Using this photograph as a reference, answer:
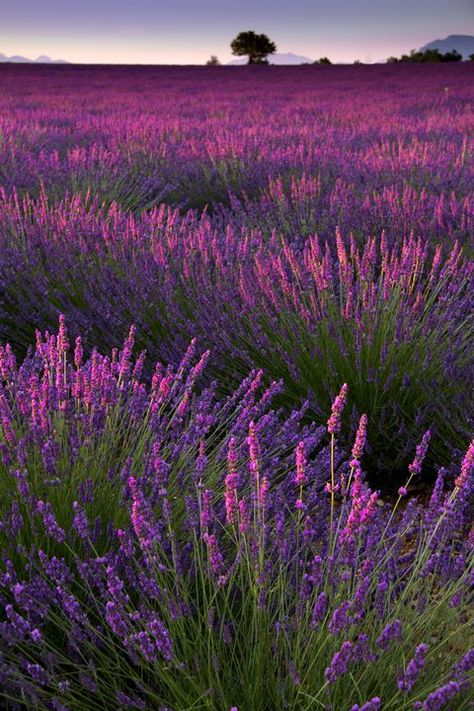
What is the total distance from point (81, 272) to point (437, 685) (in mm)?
2795

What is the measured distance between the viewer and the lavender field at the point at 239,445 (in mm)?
1220

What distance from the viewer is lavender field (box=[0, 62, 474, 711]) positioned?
4.00 feet

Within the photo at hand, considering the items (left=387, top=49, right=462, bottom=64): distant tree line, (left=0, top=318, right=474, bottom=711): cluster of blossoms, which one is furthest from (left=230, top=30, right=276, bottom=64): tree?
(left=0, top=318, right=474, bottom=711): cluster of blossoms

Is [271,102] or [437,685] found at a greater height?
[271,102]

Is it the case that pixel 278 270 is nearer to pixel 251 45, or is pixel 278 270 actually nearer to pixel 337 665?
pixel 337 665

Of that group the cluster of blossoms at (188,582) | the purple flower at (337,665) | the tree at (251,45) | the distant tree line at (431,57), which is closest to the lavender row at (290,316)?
the cluster of blossoms at (188,582)

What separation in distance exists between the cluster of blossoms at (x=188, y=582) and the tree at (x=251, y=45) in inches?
1930

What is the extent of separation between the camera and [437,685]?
1.13m

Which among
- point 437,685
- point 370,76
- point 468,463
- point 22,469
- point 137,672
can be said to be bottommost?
point 137,672

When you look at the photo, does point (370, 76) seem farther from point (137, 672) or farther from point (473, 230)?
point (137, 672)

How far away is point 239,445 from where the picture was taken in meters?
1.95

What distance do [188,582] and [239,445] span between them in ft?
1.92

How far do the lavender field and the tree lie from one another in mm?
43673

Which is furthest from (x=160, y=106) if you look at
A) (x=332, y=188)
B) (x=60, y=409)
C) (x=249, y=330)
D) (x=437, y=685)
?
(x=437, y=685)
